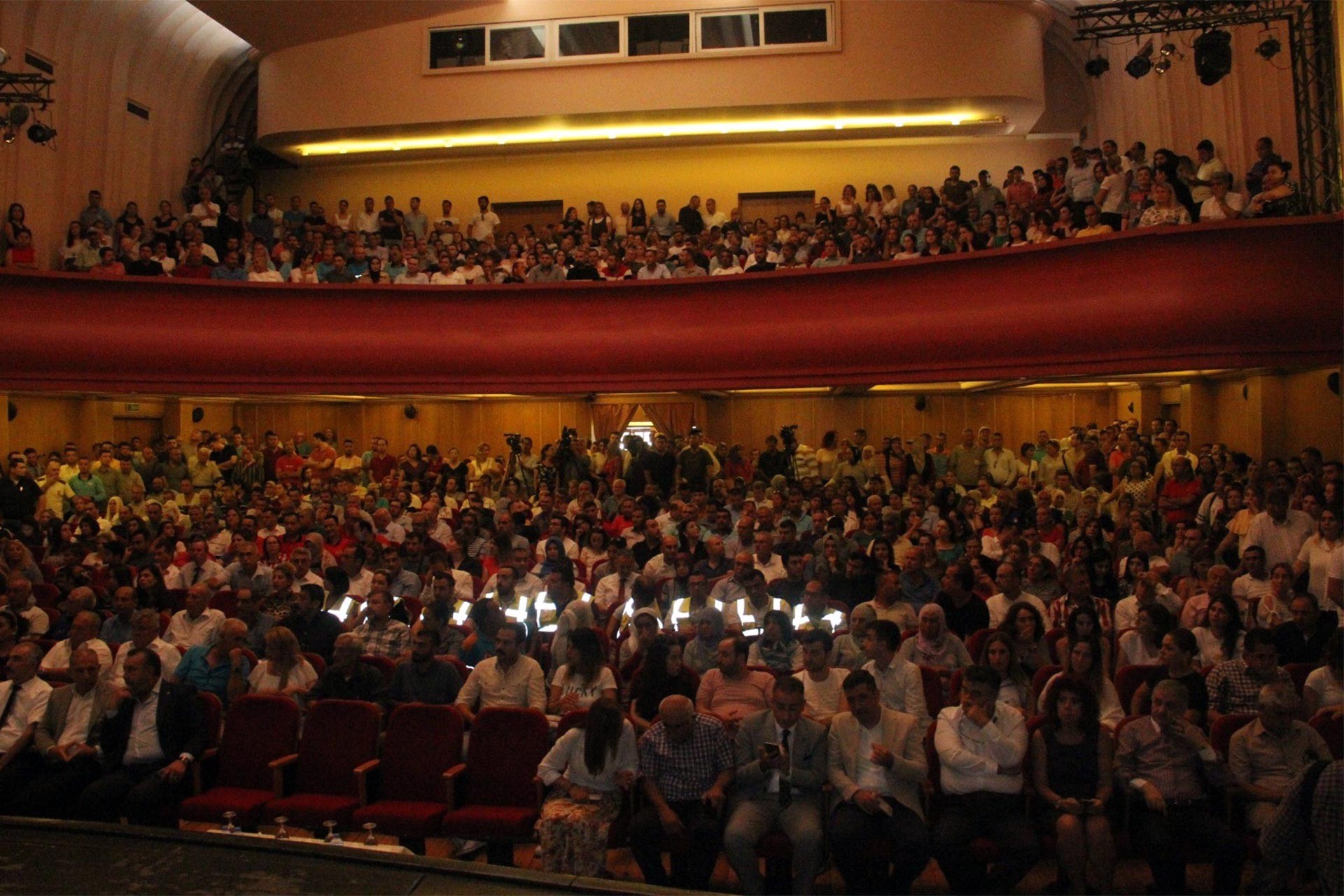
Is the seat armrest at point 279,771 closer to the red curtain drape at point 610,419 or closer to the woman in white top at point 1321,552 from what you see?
the woman in white top at point 1321,552

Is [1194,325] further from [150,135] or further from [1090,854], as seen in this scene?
[150,135]

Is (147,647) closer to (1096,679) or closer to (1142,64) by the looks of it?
(1096,679)

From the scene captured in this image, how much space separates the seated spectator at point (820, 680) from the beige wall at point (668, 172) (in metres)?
13.1

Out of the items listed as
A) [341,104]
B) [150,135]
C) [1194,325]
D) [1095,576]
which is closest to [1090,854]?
[1095,576]

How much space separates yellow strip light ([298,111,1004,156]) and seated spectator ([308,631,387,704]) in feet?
38.6

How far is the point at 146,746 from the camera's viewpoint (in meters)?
5.56

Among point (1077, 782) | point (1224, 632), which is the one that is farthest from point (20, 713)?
point (1224, 632)

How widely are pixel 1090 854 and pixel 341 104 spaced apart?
590 inches

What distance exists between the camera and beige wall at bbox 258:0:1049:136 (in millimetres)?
15375

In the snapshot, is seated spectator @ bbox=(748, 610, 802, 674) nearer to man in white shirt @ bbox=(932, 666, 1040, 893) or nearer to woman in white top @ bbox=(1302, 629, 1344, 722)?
man in white shirt @ bbox=(932, 666, 1040, 893)

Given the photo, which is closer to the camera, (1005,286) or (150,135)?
(1005,286)

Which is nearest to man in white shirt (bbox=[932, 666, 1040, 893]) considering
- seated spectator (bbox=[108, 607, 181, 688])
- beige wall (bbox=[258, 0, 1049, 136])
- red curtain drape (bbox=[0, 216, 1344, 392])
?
seated spectator (bbox=[108, 607, 181, 688])

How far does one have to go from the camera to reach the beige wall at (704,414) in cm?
1344

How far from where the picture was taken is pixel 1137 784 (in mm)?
4715
